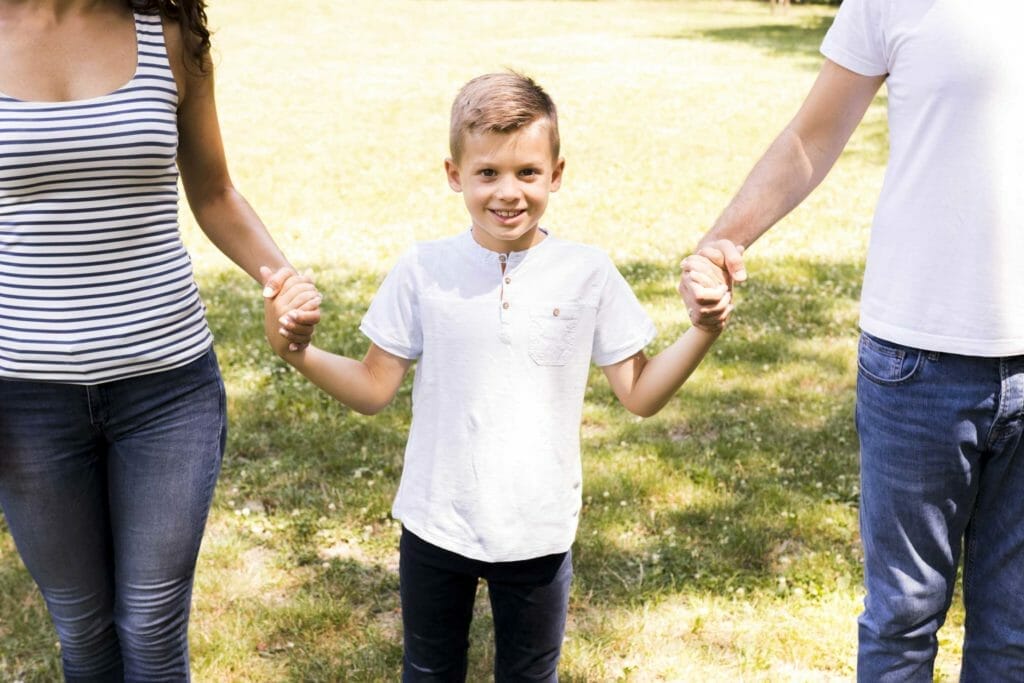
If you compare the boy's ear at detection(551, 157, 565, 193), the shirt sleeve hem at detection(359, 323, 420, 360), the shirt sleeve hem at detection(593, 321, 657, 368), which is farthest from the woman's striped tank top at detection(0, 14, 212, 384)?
the shirt sleeve hem at detection(593, 321, 657, 368)

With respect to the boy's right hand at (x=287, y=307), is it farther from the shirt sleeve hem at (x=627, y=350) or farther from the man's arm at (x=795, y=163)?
the man's arm at (x=795, y=163)

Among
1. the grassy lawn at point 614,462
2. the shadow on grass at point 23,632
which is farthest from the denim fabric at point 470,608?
the shadow on grass at point 23,632

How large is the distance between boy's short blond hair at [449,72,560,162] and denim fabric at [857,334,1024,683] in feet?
2.74

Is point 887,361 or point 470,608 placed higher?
point 887,361

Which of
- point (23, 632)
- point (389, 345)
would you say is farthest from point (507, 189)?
point (23, 632)

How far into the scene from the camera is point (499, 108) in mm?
2350

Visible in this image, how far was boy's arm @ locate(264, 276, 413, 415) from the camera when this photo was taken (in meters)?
2.26

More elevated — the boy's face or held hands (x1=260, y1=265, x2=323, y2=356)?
the boy's face

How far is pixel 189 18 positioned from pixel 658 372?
123 centimetres

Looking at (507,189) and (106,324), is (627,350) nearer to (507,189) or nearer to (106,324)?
(507,189)

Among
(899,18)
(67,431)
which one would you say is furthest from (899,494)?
(67,431)

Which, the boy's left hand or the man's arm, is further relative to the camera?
the man's arm

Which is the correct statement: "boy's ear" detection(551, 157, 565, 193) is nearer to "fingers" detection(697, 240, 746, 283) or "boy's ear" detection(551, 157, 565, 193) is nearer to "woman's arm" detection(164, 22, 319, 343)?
"fingers" detection(697, 240, 746, 283)

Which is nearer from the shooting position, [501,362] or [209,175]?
[501,362]
